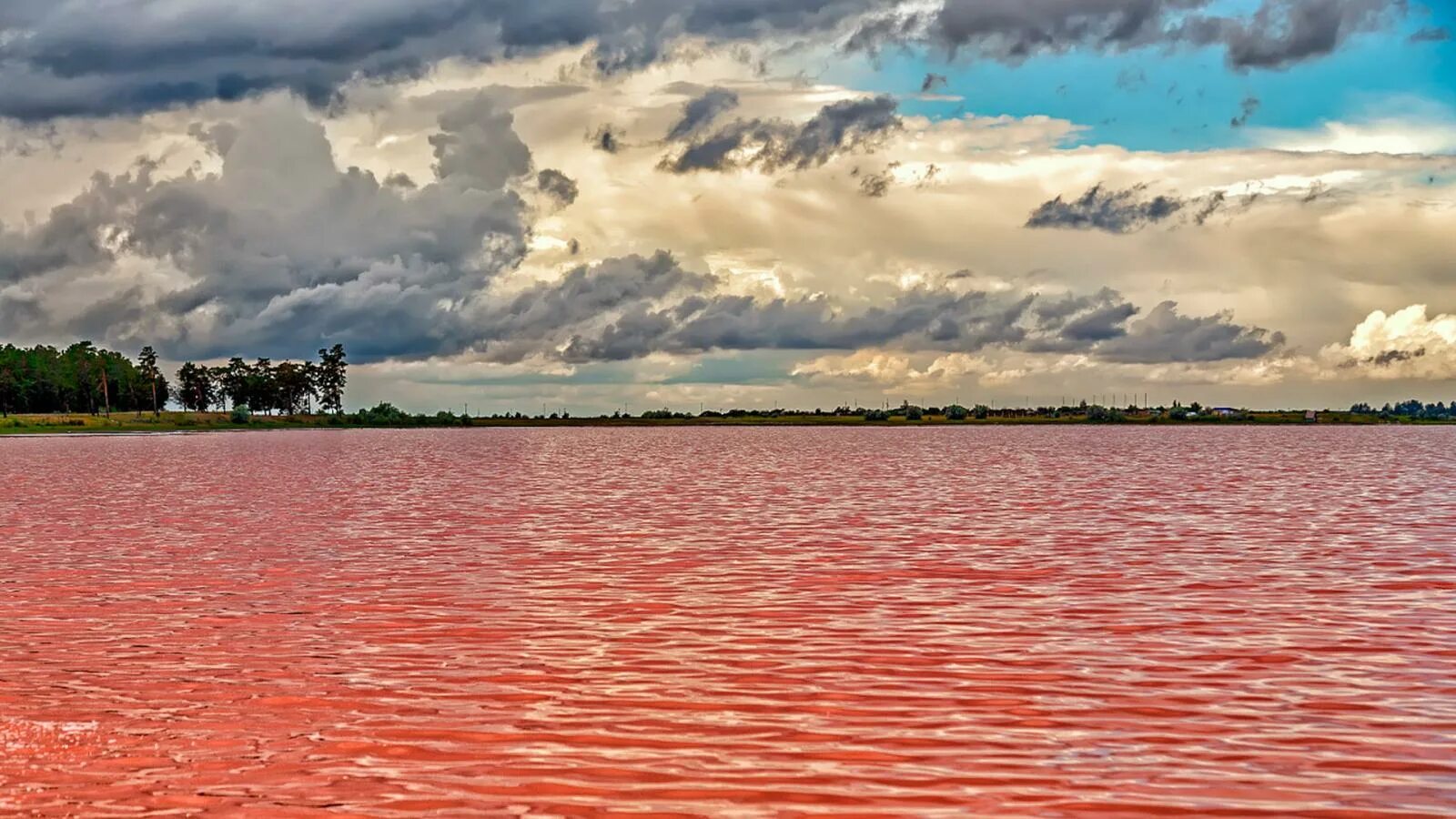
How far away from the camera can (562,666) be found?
22062 mm

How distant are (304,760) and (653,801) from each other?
502 centimetres

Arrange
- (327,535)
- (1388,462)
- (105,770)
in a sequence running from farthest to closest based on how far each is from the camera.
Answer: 1. (1388,462)
2. (327,535)
3. (105,770)

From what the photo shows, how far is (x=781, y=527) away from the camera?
1951 inches

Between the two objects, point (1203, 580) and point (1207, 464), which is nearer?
point (1203, 580)

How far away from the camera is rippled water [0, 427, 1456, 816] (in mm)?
15117

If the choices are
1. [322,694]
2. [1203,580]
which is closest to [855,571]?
[1203,580]

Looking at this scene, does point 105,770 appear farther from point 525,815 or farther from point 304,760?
point 525,815

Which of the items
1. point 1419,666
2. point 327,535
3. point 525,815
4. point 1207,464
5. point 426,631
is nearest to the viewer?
point 525,815

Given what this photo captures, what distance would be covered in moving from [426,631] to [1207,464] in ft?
350

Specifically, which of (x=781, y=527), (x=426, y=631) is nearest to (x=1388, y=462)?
(x=781, y=527)

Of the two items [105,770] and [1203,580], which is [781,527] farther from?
[105,770]

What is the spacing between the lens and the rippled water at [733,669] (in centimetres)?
1512

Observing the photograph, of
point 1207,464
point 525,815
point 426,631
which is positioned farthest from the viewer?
point 1207,464

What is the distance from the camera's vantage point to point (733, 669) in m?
21.7
